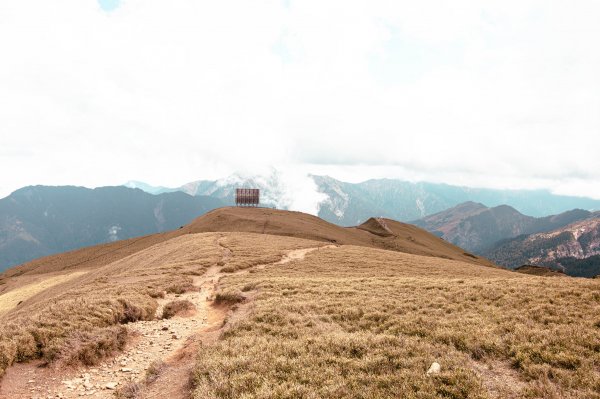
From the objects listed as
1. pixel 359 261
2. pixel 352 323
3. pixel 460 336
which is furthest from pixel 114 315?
pixel 359 261

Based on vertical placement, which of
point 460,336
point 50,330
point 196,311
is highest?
point 460,336

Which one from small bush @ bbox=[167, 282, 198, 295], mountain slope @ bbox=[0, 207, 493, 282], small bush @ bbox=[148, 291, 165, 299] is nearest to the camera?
small bush @ bbox=[148, 291, 165, 299]

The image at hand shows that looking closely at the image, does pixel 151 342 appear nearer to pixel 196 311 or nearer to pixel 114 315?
pixel 114 315

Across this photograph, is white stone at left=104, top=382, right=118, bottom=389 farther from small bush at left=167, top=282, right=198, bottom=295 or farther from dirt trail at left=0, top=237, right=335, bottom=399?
small bush at left=167, top=282, right=198, bottom=295

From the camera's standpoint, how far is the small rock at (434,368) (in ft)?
37.3

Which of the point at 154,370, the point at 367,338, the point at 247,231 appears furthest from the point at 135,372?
the point at 247,231

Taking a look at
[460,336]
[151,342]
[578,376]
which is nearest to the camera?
[578,376]

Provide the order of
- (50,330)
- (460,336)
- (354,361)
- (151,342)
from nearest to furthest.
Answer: (354,361) < (460,336) < (50,330) < (151,342)

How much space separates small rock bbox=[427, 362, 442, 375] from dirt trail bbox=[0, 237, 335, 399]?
8689 millimetres

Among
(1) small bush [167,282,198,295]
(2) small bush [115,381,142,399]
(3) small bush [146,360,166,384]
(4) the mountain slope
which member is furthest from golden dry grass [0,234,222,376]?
(4) the mountain slope

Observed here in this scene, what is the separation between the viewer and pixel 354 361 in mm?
12531

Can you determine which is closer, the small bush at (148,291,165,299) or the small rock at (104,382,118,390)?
the small rock at (104,382,118,390)

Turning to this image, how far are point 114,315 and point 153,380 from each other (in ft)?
28.1

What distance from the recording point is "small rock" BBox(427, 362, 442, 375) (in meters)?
11.4
